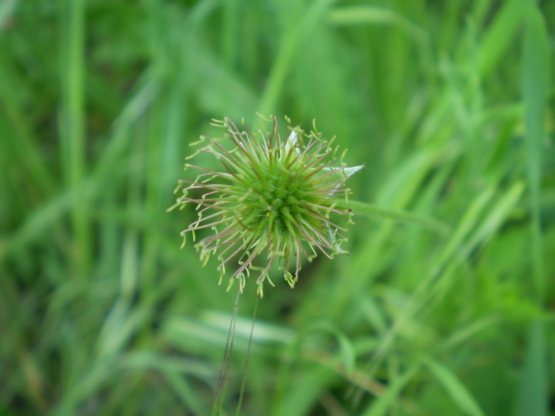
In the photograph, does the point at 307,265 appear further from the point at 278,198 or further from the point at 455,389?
the point at 278,198

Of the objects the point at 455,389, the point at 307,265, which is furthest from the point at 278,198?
the point at 307,265

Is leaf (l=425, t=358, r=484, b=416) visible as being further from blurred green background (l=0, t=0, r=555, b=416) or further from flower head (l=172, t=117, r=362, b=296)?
flower head (l=172, t=117, r=362, b=296)

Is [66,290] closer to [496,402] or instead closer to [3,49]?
[3,49]

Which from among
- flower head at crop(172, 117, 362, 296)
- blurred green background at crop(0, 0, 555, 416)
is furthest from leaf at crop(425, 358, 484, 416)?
flower head at crop(172, 117, 362, 296)

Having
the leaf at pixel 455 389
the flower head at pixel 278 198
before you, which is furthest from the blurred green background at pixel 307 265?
the flower head at pixel 278 198

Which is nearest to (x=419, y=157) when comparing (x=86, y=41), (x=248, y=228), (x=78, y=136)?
(x=248, y=228)

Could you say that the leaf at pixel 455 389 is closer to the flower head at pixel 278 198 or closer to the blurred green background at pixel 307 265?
the blurred green background at pixel 307 265

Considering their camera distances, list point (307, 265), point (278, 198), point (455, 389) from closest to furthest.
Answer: point (278, 198) → point (455, 389) → point (307, 265)

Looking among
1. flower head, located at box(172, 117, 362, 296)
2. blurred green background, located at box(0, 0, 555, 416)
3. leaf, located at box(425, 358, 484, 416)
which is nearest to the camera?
flower head, located at box(172, 117, 362, 296)
